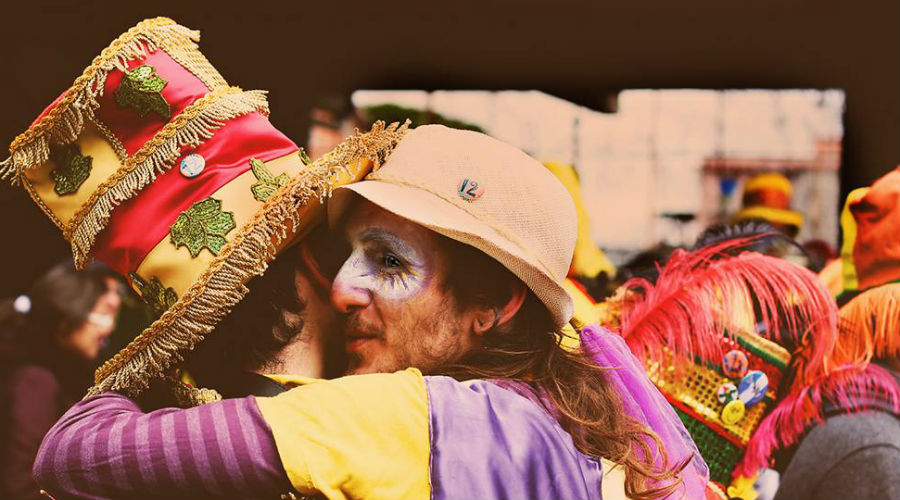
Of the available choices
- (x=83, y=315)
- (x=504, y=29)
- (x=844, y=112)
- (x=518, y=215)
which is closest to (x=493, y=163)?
(x=518, y=215)

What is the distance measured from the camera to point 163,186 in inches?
59.7

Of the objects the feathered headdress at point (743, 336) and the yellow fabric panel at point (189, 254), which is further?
the feathered headdress at point (743, 336)

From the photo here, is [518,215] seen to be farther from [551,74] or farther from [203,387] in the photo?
[551,74]

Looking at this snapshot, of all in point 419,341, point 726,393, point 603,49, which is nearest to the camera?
point 419,341

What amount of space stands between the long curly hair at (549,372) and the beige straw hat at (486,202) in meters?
0.05

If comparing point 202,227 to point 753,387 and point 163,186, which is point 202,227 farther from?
point 753,387

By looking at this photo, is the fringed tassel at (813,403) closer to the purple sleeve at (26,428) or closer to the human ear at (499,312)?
the human ear at (499,312)

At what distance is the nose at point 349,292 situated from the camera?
1546mm

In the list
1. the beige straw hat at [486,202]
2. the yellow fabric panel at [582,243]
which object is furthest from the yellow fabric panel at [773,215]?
the beige straw hat at [486,202]

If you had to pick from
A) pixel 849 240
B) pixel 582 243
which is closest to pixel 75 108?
pixel 582 243

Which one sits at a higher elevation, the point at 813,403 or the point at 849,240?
the point at 849,240

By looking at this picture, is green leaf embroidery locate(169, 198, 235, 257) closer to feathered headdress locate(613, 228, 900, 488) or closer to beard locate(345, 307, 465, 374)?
beard locate(345, 307, 465, 374)

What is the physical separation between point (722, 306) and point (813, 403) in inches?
14.0

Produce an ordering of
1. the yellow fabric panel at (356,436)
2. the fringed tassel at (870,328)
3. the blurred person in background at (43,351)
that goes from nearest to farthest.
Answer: the yellow fabric panel at (356,436) < the fringed tassel at (870,328) < the blurred person in background at (43,351)
